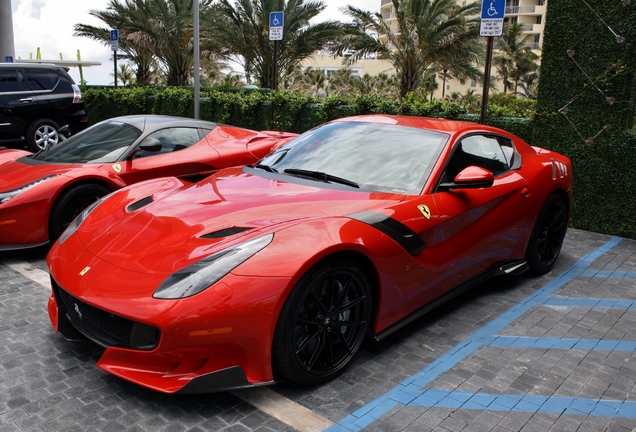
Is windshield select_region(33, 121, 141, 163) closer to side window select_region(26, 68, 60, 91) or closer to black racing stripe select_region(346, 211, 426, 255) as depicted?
black racing stripe select_region(346, 211, 426, 255)

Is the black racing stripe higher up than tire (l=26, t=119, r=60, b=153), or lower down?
higher up

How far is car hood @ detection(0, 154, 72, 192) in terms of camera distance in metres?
5.34

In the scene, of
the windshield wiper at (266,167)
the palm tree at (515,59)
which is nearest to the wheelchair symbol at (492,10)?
the windshield wiper at (266,167)

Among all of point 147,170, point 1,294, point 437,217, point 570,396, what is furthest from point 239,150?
point 570,396

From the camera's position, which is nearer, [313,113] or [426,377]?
[426,377]

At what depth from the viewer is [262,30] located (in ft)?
73.7

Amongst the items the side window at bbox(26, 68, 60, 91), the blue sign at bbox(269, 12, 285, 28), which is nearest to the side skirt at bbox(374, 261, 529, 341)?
the blue sign at bbox(269, 12, 285, 28)

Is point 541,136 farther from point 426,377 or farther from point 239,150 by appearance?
point 426,377

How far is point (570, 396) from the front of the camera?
3240mm

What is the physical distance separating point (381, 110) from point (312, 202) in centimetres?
608

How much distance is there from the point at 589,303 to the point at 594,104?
3.34 metres

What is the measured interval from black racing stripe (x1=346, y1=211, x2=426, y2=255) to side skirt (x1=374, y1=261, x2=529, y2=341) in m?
0.44

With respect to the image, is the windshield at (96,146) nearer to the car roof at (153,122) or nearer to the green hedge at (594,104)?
the car roof at (153,122)

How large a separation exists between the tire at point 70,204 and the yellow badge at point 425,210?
344cm
